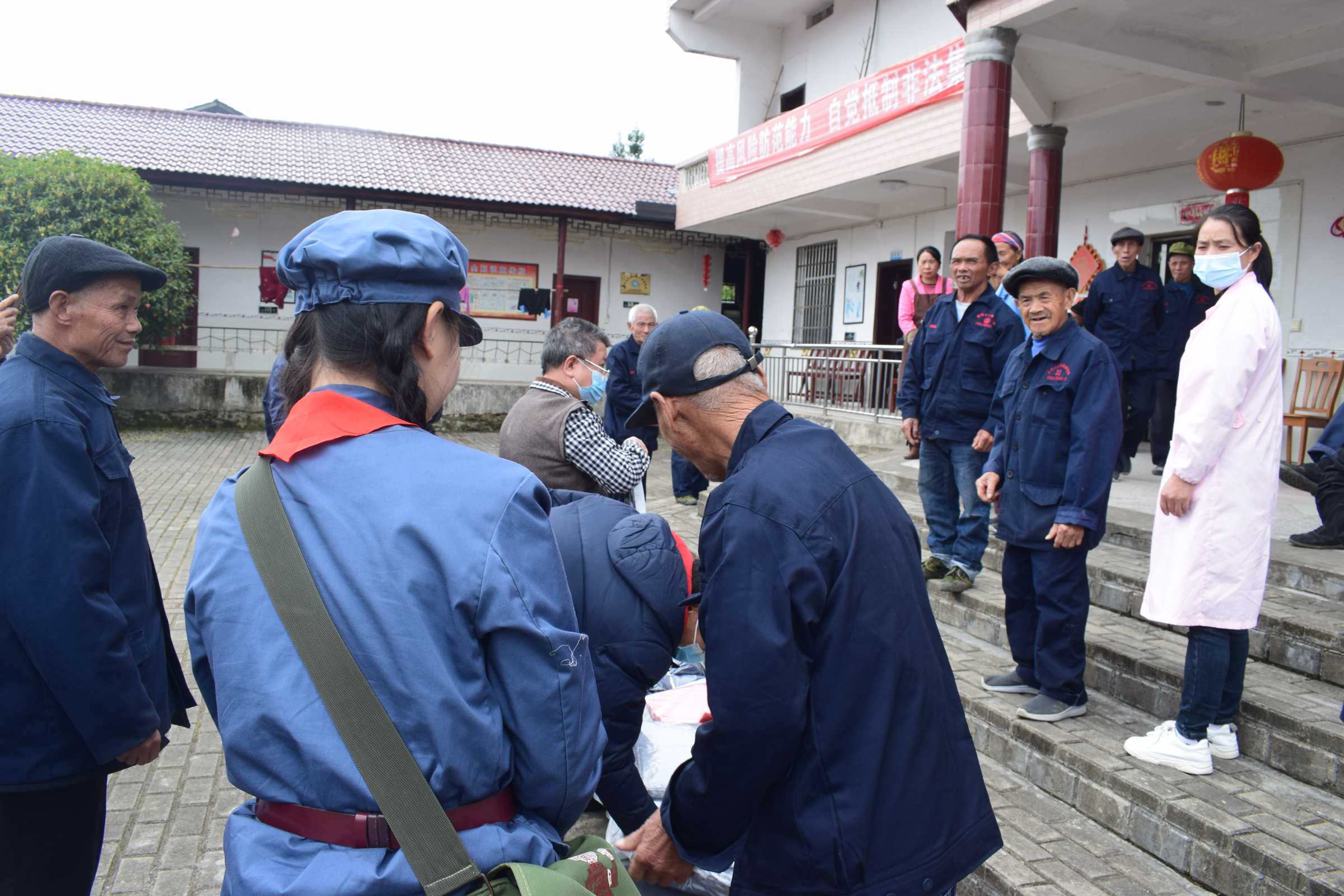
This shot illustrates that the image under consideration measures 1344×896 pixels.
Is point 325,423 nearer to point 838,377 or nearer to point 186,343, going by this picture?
point 838,377

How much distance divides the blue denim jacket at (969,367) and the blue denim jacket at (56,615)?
4.21 meters

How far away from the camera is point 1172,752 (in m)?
3.36

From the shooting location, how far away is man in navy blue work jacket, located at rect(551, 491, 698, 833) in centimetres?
223

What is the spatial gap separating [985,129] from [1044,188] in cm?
220

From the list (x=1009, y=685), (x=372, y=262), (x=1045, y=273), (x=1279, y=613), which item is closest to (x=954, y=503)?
(x=1009, y=685)

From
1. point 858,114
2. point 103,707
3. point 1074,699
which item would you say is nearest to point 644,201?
point 858,114

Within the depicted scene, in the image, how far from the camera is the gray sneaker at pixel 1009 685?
162 inches

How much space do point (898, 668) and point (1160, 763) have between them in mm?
2359

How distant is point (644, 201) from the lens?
61.0 ft

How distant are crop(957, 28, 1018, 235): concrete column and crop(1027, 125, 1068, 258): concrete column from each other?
1.71m

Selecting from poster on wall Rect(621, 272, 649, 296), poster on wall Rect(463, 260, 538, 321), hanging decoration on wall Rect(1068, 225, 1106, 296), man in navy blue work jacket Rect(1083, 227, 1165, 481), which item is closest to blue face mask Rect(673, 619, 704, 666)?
man in navy blue work jacket Rect(1083, 227, 1165, 481)

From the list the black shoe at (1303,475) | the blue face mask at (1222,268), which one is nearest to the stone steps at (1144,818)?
the black shoe at (1303,475)

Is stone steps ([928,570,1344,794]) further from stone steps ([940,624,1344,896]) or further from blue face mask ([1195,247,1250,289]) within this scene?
blue face mask ([1195,247,1250,289])

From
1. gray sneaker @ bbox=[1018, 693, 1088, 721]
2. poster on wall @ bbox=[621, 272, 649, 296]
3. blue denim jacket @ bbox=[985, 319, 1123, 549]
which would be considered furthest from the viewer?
poster on wall @ bbox=[621, 272, 649, 296]
